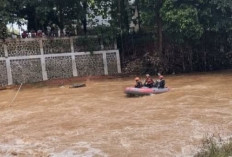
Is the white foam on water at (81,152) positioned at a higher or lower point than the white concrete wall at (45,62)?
lower

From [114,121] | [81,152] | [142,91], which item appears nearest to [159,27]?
[142,91]

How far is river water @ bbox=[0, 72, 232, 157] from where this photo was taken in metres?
7.98

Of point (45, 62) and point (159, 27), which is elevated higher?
point (159, 27)

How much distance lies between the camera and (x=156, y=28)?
21.5 meters

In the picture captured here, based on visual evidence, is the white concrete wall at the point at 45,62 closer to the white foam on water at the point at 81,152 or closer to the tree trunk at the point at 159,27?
the tree trunk at the point at 159,27

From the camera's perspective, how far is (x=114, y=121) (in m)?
10.4

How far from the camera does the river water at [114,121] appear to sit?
314 inches

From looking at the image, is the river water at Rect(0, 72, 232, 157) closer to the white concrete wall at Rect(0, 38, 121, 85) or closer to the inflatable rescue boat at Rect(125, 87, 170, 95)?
the inflatable rescue boat at Rect(125, 87, 170, 95)

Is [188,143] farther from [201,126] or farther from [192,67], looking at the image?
[192,67]

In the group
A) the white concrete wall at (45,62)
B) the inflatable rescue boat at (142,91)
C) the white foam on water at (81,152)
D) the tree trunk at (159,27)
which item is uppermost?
the tree trunk at (159,27)

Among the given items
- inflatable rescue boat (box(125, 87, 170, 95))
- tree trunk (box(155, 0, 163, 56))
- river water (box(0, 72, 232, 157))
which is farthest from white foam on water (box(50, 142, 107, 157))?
tree trunk (box(155, 0, 163, 56))

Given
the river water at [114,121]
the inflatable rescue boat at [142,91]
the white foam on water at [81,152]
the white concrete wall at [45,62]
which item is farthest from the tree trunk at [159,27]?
Answer: the white foam on water at [81,152]

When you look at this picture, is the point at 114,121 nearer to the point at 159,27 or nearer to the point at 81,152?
the point at 81,152

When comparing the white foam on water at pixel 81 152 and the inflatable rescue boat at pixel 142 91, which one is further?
the inflatable rescue boat at pixel 142 91
